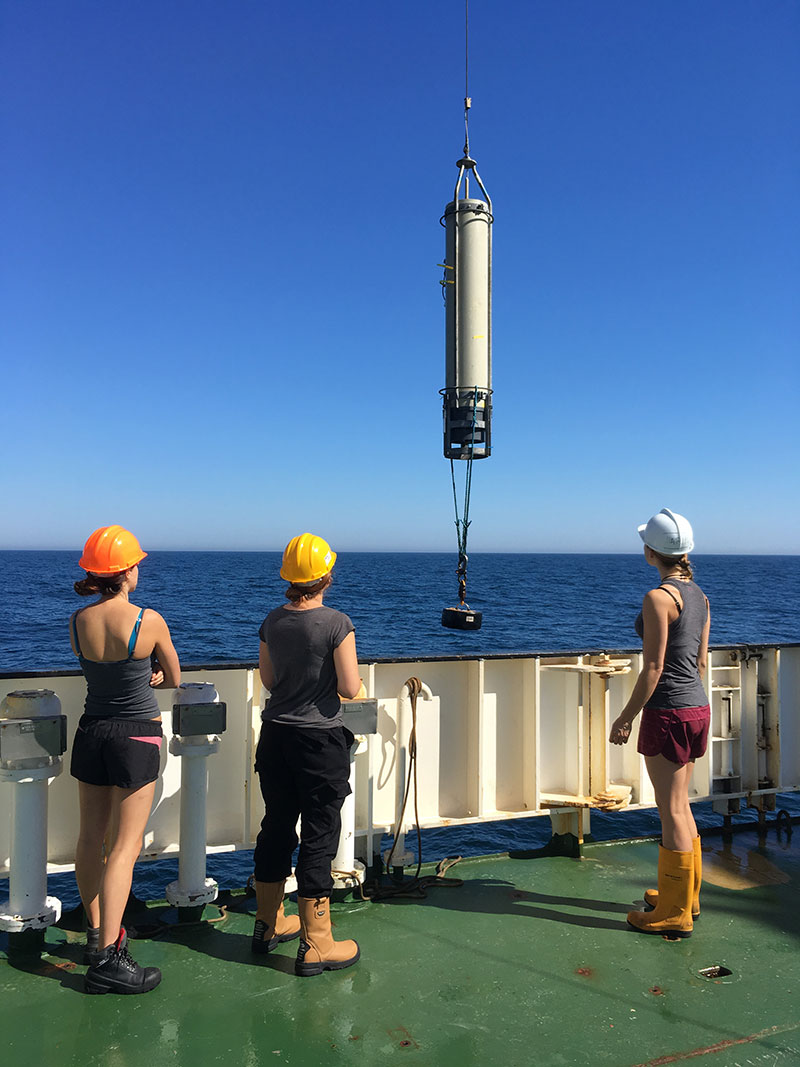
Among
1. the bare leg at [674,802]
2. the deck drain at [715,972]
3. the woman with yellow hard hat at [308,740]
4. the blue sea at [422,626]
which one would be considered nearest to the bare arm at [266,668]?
the woman with yellow hard hat at [308,740]

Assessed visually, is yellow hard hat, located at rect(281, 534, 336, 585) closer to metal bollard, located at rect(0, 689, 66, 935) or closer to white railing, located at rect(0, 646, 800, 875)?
white railing, located at rect(0, 646, 800, 875)

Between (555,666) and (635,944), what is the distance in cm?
162

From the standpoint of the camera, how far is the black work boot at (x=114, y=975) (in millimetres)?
3027

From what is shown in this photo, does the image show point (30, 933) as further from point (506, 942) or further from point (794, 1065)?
point (794, 1065)

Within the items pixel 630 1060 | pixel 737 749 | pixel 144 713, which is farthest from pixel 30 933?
pixel 737 749

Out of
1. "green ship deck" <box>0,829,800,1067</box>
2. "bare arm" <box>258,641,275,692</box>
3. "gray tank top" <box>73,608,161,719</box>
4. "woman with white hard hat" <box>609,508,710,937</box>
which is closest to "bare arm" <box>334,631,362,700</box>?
"bare arm" <box>258,641,275,692</box>

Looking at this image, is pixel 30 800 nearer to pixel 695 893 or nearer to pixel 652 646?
pixel 652 646

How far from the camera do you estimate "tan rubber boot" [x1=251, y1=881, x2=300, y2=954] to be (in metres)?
3.39

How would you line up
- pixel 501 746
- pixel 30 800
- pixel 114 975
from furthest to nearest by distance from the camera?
pixel 501 746, pixel 30 800, pixel 114 975

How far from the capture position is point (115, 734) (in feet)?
10.2

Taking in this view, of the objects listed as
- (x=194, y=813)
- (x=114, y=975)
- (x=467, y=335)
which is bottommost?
(x=114, y=975)

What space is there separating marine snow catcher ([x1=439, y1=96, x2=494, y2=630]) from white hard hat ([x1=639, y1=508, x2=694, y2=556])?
2.01m

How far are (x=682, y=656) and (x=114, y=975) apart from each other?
290 centimetres

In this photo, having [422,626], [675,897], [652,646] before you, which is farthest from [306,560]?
[422,626]
